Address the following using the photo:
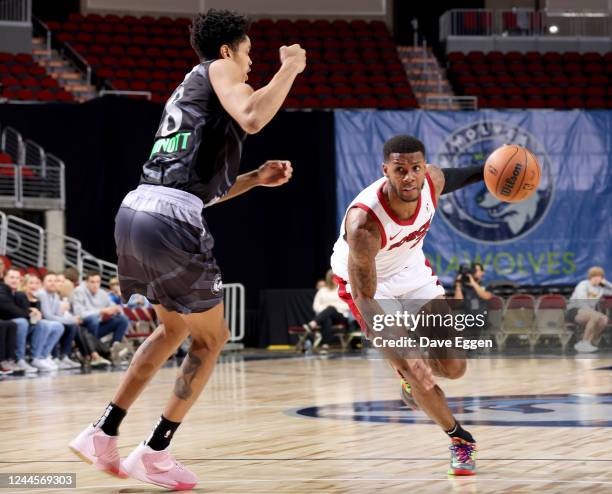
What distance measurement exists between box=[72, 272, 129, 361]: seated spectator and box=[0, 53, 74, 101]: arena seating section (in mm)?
5785

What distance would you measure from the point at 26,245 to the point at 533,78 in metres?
10.6

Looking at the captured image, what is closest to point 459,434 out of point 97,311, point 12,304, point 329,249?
point 12,304

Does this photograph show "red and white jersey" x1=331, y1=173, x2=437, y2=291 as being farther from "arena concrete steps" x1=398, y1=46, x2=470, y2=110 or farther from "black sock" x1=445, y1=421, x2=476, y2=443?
"arena concrete steps" x1=398, y1=46, x2=470, y2=110

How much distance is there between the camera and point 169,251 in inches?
148

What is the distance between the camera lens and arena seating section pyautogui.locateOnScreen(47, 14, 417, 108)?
64.0 feet

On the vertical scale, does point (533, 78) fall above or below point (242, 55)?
above

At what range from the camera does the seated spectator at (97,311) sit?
492 inches

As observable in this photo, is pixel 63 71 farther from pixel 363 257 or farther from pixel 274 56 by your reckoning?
pixel 363 257

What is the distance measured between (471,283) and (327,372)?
12.7ft

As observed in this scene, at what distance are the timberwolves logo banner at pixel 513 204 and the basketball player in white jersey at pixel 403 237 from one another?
12231 millimetres

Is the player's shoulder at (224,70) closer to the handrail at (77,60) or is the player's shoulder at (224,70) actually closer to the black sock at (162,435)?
the black sock at (162,435)

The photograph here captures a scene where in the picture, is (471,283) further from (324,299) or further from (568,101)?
(568,101)

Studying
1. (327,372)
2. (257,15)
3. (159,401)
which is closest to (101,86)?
(257,15)

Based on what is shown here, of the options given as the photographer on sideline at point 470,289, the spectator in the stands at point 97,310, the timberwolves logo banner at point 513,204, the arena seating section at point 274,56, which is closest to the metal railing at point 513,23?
the arena seating section at point 274,56
